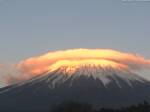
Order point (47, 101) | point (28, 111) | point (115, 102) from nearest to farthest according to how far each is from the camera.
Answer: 1. point (28, 111)
2. point (115, 102)
3. point (47, 101)

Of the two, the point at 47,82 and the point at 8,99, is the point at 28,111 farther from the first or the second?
the point at 47,82

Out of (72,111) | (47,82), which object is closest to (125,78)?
(47,82)

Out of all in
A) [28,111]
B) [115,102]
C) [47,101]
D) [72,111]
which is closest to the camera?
[72,111]

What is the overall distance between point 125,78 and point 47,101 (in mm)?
23949

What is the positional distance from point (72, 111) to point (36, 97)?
67.9m

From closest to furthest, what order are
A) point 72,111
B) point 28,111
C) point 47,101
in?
point 72,111 < point 28,111 < point 47,101

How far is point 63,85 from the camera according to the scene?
5792 inches

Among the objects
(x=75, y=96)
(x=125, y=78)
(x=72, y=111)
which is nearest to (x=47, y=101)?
(x=75, y=96)

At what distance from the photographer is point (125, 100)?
132m

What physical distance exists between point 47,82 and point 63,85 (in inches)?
258

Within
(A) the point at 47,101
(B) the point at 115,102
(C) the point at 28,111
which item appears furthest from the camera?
(A) the point at 47,101

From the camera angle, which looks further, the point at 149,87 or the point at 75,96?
the point at 149,87

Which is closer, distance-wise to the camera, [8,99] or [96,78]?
[8,99]

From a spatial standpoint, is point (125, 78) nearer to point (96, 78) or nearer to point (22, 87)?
point (96, 78)
